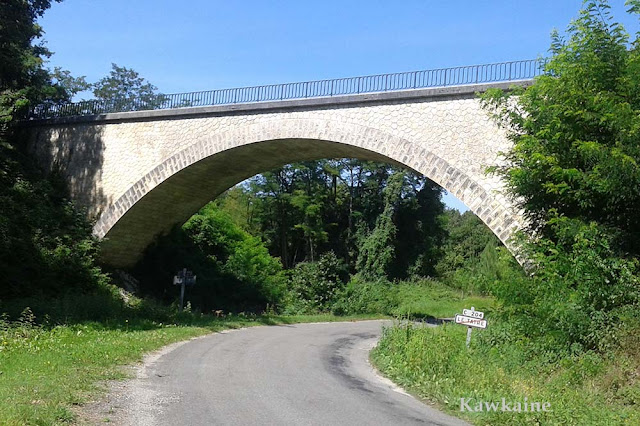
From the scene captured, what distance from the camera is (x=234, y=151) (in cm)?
1694

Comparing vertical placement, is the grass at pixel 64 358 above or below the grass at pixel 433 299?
below

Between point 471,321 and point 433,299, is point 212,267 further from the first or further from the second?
point 471,321

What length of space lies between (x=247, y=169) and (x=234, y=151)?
2.02 meters

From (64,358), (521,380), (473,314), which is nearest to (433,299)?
(473,314)

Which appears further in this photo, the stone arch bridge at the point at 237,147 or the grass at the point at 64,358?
the stone arch bridge at the point at 237,147

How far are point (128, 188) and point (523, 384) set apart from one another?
14.5m

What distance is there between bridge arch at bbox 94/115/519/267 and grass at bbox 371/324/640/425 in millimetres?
2912

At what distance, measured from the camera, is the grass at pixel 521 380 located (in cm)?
647

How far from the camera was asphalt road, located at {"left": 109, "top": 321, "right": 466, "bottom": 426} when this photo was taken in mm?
6008

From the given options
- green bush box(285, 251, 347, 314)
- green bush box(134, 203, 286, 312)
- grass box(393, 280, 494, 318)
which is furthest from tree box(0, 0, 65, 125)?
grass box(393, 280, 494, 318)

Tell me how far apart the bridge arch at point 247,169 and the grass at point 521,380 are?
115 inches

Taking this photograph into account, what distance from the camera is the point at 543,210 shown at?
10234 millimetres

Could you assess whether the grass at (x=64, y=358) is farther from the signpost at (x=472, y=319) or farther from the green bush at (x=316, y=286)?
the green bush at (x=316, y=286)

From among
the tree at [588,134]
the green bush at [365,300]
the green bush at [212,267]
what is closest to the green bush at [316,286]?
the green bush at [365,300]
